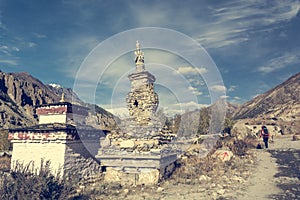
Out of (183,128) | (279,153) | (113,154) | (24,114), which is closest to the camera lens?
(113,154)

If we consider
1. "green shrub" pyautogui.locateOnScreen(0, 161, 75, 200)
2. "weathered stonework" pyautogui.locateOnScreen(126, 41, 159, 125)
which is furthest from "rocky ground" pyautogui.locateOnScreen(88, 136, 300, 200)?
"weathered stonework" pyautogui.locateOnScreen(126, 41, 159, 125)

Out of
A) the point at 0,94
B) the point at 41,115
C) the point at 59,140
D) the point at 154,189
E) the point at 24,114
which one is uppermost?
the point at 0,94

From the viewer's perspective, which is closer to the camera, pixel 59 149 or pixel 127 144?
pixel 59 149

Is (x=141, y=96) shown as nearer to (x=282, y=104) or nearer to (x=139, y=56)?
(x=139, y=56)

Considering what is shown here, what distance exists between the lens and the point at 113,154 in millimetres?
13914

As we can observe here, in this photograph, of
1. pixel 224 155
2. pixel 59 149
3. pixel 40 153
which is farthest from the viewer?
pixel 224 155

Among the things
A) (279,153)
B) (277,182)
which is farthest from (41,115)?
(279,153)

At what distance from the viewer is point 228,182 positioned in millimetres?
12742

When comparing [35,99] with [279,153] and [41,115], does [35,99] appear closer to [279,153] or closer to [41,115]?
[41,115]

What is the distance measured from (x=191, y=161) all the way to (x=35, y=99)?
65.8 metres

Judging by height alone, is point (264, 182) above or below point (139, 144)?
below

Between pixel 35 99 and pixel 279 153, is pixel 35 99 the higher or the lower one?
the higher one

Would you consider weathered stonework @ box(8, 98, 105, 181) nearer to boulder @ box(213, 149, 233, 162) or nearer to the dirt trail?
the dirt trail

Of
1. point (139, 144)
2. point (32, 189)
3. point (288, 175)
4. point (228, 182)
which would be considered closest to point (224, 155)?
point (288, 175)
